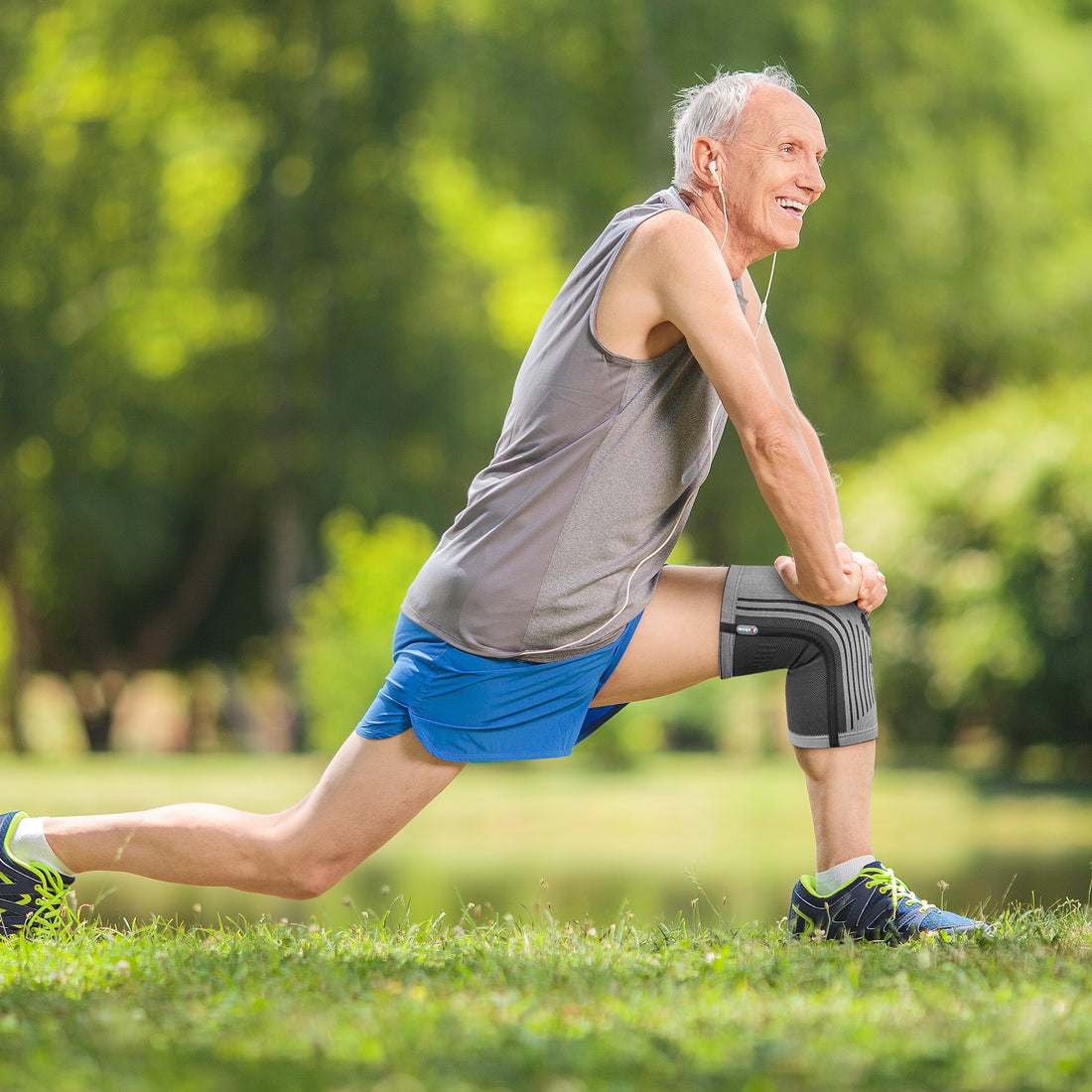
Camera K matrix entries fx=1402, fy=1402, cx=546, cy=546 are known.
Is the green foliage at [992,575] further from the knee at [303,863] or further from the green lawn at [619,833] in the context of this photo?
the knee at [303,863]

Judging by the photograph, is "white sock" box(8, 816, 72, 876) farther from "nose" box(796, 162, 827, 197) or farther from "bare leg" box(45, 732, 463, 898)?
"nose" box(796, 162, 827, 197)

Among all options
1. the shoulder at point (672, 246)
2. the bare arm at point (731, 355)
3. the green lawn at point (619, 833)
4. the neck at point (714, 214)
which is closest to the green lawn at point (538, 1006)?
the green lawn at point (619, 833)

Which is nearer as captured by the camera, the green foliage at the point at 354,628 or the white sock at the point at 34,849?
the white sock at the point at 34,849

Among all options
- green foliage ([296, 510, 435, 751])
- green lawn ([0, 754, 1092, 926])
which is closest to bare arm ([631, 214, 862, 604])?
green lawn ([0, 754, 1092, 926])

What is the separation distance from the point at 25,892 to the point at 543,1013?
4.91 feet

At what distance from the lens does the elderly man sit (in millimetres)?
2883

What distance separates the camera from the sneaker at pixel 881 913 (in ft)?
9.77

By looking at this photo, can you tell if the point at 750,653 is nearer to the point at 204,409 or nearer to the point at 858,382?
the point at 204,409

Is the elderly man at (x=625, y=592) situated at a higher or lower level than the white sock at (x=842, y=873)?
higher

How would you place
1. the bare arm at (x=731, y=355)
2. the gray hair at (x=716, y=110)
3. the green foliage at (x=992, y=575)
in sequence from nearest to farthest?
the bare arm at (x=731, y=355) → the gray hair at (x=716, y=110) → the green foliage at (x=992, y=575)

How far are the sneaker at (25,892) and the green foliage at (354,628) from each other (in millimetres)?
7417

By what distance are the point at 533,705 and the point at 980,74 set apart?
1462 cm

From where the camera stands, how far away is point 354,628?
36.4ft

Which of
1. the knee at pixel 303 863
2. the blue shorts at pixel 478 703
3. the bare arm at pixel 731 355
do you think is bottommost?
the knee at pixel 303 863
